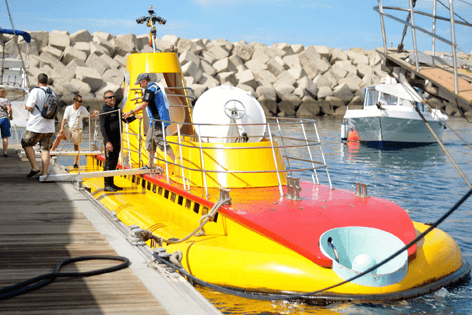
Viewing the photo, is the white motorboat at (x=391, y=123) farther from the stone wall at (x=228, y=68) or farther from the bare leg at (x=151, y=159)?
the bare leg at (x=151, y=159)

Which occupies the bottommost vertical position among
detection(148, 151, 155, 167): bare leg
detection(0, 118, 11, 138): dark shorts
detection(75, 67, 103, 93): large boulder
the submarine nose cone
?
the submarine nose cone

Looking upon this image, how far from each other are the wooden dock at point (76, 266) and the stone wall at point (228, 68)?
27.1 meters

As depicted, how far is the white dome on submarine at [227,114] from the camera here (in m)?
8.88

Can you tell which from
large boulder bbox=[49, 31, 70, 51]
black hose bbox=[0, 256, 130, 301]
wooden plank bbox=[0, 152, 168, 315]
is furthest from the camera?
large boulder bbox=[49, 31, 70, 51]

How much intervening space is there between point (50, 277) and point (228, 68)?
39689 mm

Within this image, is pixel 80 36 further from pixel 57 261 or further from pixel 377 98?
pixel 57 261

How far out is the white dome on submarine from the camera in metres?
8.88

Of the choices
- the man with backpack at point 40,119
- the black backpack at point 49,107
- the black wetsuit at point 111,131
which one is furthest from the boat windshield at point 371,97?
the black backpack at point 49,107

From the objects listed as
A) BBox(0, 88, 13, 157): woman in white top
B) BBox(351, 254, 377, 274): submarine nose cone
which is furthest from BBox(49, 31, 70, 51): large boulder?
BBox(351, 254, 377, 274): submarine nose cone

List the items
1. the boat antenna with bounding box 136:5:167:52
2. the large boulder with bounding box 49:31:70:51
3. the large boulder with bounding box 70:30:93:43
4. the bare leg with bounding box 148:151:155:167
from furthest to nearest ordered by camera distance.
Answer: the large boulder with bounding box 70:30:93:43 → the large boulder with bounding box 49:31:70:51 → the boat antenna with bounding box 136:5:167:52 → the bare leg with bounding box 148:151:155:167

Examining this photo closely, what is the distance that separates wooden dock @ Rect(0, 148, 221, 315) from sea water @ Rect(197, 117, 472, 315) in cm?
127

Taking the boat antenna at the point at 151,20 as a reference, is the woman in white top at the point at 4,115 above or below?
below

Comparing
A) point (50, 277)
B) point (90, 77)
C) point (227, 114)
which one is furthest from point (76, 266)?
point (90, 77)

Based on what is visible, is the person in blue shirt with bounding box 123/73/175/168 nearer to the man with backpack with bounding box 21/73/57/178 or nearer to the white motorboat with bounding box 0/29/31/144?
the man with backpack with bounding box 21/73/57/178
